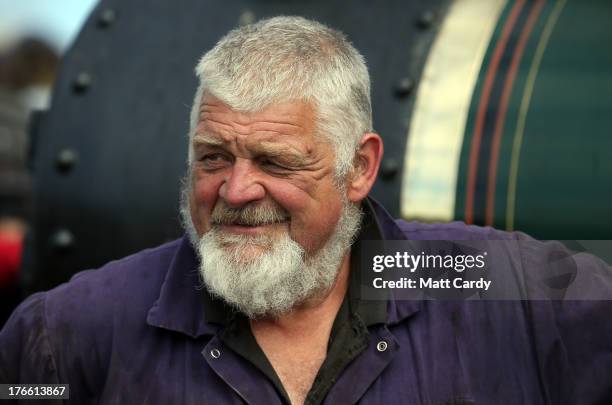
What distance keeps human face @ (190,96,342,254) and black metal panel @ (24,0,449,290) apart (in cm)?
62

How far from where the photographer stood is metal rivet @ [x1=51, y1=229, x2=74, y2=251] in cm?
291

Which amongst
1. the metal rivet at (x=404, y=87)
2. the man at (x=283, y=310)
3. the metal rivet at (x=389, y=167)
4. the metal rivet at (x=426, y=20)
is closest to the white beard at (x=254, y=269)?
the man at (x=283, y=310)

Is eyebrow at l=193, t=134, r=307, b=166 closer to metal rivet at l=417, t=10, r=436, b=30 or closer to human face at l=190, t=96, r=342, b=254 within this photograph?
human face at l=190, t=96, r=342, b=254

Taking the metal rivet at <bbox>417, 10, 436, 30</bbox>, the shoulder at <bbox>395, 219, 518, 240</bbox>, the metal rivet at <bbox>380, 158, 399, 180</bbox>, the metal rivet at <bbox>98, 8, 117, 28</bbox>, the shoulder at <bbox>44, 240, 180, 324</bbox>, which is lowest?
the shoulder at <bbox>44, 240, 180, 324</bbox>

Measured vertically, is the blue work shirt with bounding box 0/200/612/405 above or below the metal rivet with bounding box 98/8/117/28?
below

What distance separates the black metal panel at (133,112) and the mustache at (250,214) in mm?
700

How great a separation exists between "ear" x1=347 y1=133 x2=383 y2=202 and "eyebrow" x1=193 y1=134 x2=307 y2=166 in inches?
7.0

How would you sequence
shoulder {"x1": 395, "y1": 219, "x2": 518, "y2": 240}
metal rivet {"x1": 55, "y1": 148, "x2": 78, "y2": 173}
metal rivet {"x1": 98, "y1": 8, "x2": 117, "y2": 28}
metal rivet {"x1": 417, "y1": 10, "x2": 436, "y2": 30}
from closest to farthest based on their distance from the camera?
shoulder {"x1": 395, "y1": 219, "x2": 518, "y2": 240}
metal rivet {"x1": 417, "y1": 10, "x2": 436, "y2": 30}
metal rivet {"x1": 55, "y1": 148, "x2": 78, "y2": 173}
metal rivet {"x1": 98, "y1": 8, "x2": 117, "y2": 28}

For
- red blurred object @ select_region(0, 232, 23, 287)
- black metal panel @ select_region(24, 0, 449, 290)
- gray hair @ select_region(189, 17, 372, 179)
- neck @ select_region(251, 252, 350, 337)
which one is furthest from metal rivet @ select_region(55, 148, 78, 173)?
red blurred object @ select_region(0, 232, 23, 287)

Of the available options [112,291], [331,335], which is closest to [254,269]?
[331,335]

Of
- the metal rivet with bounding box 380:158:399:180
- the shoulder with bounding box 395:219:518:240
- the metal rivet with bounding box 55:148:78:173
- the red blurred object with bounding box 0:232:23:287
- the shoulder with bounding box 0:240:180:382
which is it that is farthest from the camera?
the red blurred object with bounding box 0:232:23:287

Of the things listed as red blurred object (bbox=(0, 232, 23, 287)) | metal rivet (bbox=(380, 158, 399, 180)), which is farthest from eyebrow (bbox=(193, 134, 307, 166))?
red blurred object (bbox=(0, 232, 23, 287))

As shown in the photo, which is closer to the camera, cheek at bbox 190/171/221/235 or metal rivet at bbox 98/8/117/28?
cheek at bbox 190/171/221/235

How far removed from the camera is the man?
6.84 ft
